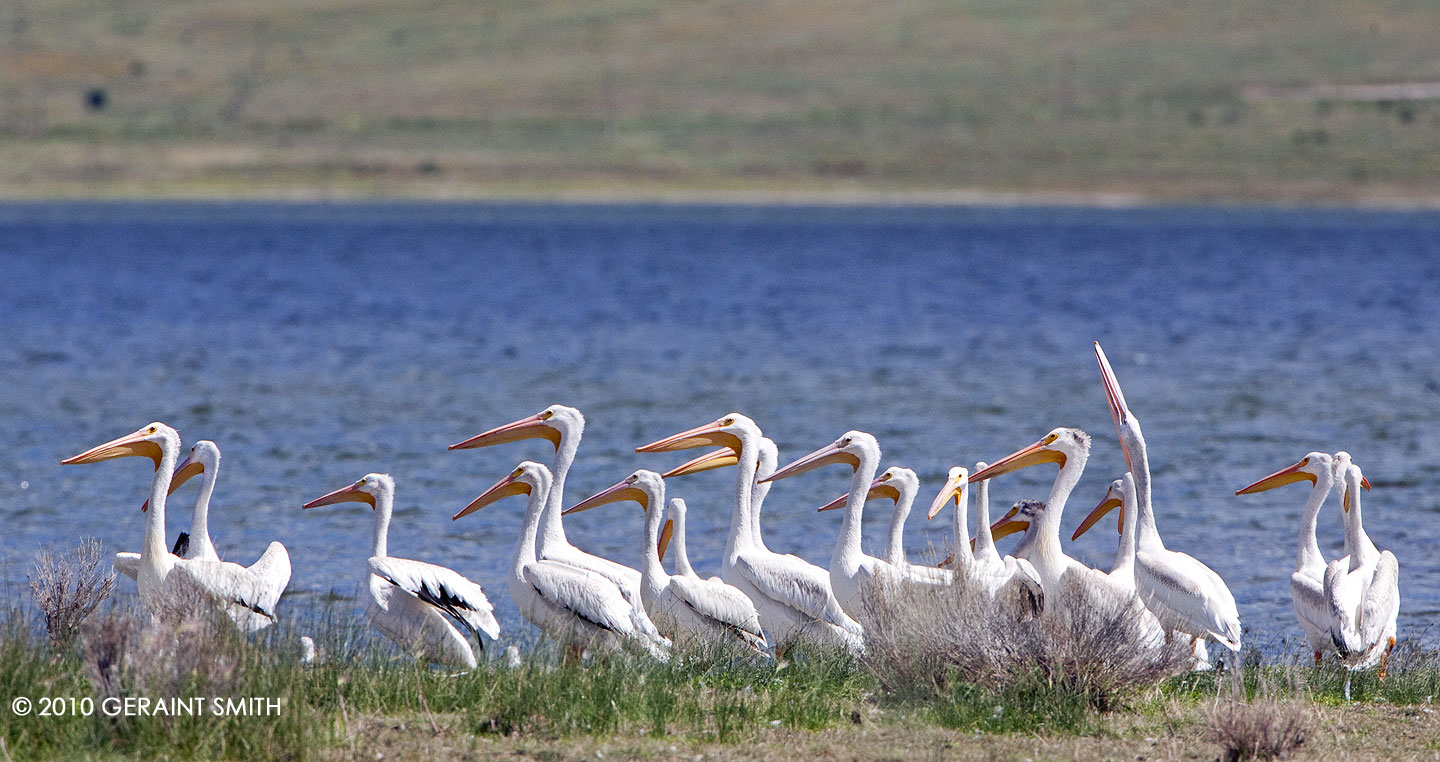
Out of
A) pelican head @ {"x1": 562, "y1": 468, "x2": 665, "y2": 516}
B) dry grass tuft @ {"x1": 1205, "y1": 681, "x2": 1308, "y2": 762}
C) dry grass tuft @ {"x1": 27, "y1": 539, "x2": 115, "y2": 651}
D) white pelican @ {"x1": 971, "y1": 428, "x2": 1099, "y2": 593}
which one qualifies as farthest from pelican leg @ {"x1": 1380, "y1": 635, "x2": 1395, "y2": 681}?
dry grass tuft @ {"x1": 27, "y1": 539, "x2": 115, "y2": 651}

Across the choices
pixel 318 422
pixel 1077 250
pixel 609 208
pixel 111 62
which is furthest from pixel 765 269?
pixel 111 62

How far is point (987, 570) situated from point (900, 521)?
2.01ft

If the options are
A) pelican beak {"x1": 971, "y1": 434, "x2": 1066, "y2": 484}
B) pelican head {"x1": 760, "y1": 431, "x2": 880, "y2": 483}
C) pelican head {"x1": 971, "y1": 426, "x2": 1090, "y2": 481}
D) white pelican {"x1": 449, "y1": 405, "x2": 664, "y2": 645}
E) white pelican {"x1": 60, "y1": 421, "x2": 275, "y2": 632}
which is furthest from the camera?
pelican head {"x1": 760, "y1": 431, "x2": 880, "y2": 483}

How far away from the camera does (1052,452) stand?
9070 millimetres

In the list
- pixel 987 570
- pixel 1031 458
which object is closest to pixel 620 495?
pixel 987 570

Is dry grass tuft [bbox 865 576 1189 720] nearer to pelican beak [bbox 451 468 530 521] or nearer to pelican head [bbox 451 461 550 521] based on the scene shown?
pelican head [bbox 451 461 550 521]

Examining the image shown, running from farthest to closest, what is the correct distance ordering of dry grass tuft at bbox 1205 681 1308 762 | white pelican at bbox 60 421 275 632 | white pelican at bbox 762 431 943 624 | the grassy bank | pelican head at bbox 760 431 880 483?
1. pelican head at bbox 760 431 880 483
2. white pelican at bbox 762 431 943 624
3. white pelican at bbox 60 421 275 632
4. dry grass tuft at bbox 1205 681 1308 762
5. the grassy bank

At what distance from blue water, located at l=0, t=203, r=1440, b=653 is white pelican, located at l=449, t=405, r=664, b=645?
53 cm

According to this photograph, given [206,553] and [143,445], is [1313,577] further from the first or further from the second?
[143,445]

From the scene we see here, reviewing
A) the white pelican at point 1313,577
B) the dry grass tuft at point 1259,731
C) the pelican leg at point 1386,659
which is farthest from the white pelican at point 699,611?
the pelican leg at point 1386,659

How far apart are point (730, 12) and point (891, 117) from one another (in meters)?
40.2

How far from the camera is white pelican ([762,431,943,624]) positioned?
8.29 m

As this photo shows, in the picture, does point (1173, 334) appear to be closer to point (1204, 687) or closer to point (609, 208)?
point (1204, 687)

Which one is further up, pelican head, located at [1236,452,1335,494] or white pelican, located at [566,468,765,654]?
pelican head, located at [1236,452,1335,494]
